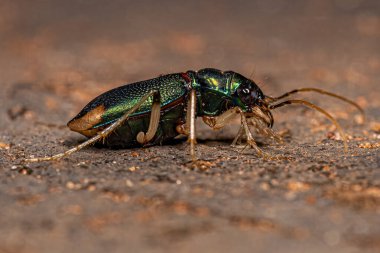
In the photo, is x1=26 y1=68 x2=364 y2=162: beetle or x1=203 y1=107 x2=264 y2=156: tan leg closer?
x1=203 y1=107 x2=264 y2=156: tan leg

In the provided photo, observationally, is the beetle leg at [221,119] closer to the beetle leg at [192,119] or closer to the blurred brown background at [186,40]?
the beetle leg at [192,119]

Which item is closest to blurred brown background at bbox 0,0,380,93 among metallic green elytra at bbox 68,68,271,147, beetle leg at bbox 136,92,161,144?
metallic green elytra at bbox 68,68,271,147

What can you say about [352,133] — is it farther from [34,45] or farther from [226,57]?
[34,45]

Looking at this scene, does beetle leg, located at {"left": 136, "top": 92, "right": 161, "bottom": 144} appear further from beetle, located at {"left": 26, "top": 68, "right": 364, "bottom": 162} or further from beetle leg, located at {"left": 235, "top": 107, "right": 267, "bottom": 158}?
beetle leg, located at {"left": 235, "top": 107, "right": 267, "bottom": 158}

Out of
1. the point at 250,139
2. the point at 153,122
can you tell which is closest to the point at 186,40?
the point at 153,122

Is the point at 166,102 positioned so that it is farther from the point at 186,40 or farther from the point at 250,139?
the point at 186,40

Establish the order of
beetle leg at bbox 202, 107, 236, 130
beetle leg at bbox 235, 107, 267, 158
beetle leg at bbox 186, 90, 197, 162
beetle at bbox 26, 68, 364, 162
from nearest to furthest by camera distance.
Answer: beetle leg at bbox 186, 90, 197, 162 < beetle leg at bbox 235, 107, 267, 158 < beetle at bbox 26, 68, 364, 162 < beetle leg at bbox 202, 107, 236, 130

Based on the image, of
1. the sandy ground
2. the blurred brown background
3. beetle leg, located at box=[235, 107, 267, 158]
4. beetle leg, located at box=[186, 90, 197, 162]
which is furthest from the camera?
Answer: the blurred brown background
